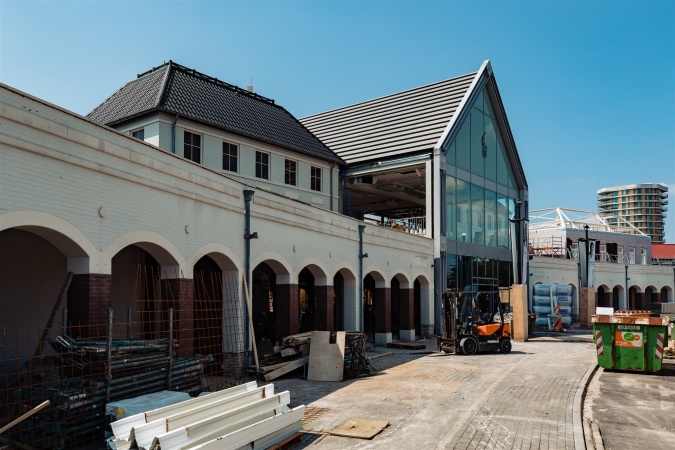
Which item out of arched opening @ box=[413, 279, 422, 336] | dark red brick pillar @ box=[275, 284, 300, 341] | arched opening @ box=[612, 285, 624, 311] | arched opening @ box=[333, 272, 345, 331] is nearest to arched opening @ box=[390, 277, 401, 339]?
arched opening @ box=[413, 279, 422, 336]

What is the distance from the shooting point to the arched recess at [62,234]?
909 centimetres

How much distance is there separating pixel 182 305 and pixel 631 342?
44.4ft

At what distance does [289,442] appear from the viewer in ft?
30.5

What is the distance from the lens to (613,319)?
17.9m

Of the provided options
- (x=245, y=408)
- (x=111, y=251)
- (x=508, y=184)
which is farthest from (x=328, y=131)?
(x=245, y=408)

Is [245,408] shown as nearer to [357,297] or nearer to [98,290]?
[98,290]

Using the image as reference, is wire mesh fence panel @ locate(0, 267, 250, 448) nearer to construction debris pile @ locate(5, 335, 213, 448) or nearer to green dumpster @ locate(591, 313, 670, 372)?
construction debris pile @ locate(5, 335, 213, 448)

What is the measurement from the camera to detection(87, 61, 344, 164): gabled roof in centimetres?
2042

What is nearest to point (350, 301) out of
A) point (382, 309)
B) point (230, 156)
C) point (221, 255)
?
point (382, 309)

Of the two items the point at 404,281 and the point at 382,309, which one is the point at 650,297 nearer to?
the point at 404,281

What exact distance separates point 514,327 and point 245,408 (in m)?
21.3

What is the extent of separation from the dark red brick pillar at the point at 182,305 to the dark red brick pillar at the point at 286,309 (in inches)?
183

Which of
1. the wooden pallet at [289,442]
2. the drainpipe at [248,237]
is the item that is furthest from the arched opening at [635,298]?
the wooden pallet at [289,442]

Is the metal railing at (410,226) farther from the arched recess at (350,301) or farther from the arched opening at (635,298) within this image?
the arched opening at (635,298)
